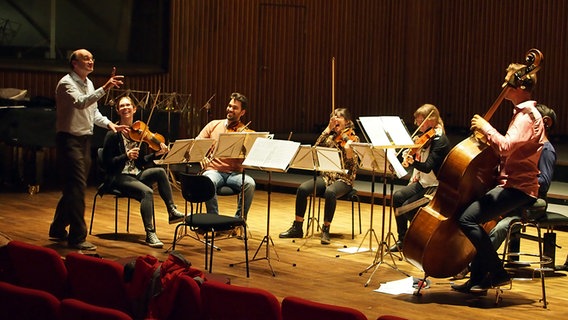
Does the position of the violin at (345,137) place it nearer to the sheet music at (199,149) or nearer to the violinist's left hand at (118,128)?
the sheet music at (199,149)

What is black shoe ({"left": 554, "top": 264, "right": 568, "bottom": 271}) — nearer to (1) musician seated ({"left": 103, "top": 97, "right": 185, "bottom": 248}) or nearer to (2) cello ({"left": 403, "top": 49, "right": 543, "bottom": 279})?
(2) cello ({"left": 403, "top": 49, "right": 543, "bottom": 279})

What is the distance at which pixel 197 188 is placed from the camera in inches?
245

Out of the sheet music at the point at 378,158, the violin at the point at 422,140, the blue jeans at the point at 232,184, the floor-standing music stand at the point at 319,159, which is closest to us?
the sheet music at the point at 378,158

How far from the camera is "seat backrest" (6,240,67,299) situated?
4.31 m

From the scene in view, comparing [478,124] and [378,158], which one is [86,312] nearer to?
[478,124]

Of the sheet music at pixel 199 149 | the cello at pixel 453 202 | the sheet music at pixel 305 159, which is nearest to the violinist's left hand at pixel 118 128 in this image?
the sheet music at pixel 199 149

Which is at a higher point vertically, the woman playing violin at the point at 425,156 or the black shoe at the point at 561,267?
the woman playing violin at the point at 425,156

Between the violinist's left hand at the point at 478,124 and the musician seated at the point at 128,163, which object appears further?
the musician seated at the point at 128,163

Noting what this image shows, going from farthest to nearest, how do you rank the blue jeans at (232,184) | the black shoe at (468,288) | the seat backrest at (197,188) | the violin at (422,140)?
1. the blue jeans at (232,184)
2. the violin at (422,140)
3. the seat backrest at (197,188)
4. the black shoe at (468,288)

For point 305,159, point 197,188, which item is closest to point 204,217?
point 197,188

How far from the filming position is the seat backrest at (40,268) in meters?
4.31

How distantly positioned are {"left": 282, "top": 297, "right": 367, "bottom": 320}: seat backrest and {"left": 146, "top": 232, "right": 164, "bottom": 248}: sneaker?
3.63 m

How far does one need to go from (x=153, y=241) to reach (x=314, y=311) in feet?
12.6

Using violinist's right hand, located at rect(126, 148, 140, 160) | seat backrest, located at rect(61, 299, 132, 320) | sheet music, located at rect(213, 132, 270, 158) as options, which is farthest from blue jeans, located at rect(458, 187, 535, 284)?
violinist's right hand, located at rect(126, 148, 140, 160)
